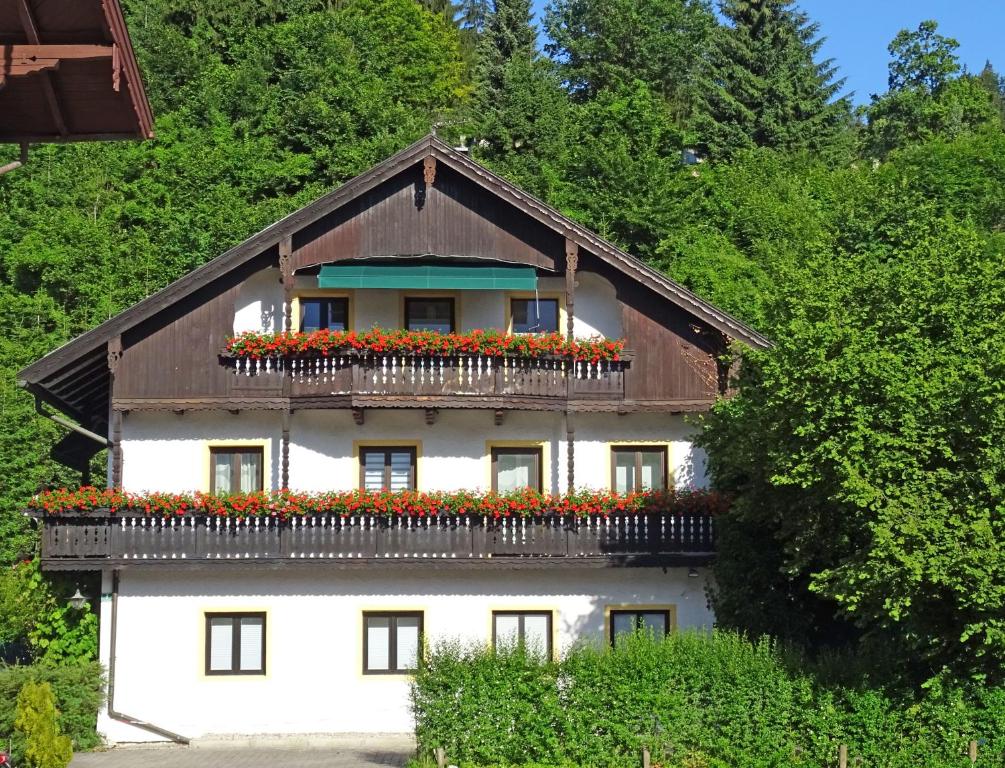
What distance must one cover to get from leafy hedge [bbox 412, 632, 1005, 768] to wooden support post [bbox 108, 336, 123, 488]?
8.99 meters

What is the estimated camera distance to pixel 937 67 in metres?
78.3

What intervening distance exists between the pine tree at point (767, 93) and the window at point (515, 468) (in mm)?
41676

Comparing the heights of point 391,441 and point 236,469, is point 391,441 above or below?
above

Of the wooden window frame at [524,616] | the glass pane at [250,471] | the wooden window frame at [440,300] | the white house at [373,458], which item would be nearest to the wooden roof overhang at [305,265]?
the white house at [373,458]

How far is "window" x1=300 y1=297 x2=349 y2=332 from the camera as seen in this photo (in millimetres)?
30797

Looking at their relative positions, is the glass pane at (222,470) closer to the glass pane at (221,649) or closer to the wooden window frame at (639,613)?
the glass pane at (221,649)

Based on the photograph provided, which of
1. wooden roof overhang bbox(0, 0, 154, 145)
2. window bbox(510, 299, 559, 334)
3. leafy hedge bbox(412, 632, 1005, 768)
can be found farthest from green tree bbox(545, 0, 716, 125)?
wooden roof overhang bbox(0, 0, 154, 145)

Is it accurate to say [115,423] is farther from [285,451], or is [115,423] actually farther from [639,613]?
[639,613]

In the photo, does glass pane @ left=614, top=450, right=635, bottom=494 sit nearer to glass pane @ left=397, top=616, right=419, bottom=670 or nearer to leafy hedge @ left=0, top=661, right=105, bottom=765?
glass pane @ left=397, top=616, right=419, bottom=670

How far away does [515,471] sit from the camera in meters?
30.5

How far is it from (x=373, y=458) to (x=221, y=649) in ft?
15.2

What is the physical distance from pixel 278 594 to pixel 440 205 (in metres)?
8.11

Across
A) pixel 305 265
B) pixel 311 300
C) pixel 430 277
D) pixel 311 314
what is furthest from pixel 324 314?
pixel 430 277

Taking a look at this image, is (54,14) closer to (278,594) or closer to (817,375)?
(817,375)
